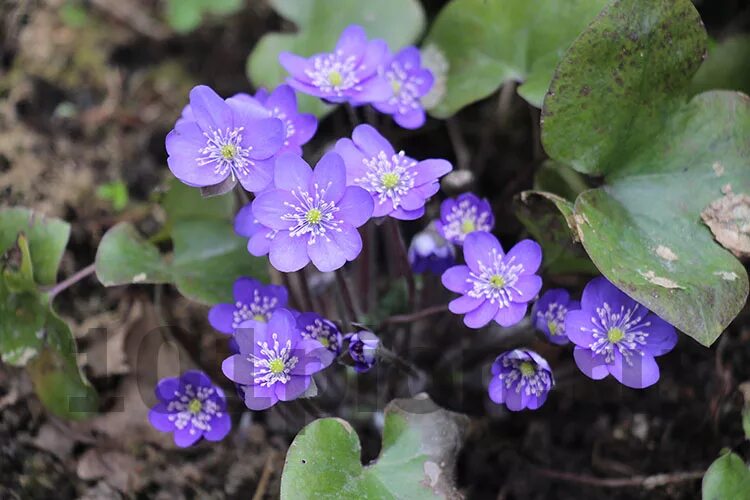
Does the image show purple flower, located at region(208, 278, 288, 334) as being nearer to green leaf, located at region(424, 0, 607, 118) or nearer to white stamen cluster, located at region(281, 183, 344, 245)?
→ white stamen cluster, located at region(281, 183, 344, 245)

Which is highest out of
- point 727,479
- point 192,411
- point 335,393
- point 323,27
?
point 323,27

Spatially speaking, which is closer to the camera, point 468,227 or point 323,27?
point 468,227

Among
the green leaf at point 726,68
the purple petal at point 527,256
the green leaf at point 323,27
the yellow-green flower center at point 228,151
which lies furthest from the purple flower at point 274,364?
the green leaf at point 726,68

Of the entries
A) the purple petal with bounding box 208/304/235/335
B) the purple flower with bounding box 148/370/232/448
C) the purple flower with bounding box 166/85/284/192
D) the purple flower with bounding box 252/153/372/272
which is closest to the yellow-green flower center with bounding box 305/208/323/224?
the purple flower with bounding box 252/153/372/272

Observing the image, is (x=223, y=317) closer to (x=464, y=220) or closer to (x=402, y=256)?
(x=402, y=256)

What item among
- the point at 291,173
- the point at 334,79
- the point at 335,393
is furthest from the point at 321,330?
the point at 334,79

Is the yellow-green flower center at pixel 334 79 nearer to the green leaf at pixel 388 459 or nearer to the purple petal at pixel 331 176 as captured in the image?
the purple petal at pixel 331 176

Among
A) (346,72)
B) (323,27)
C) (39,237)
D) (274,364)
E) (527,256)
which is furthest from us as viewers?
(323,27)
